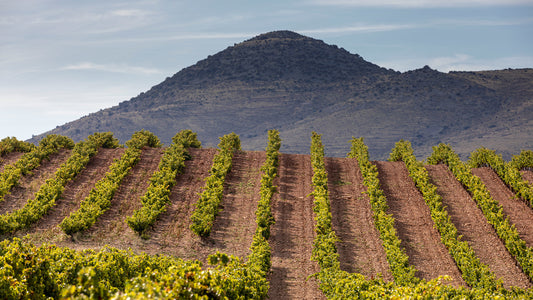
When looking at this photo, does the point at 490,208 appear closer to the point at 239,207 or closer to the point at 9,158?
the point at 239,207

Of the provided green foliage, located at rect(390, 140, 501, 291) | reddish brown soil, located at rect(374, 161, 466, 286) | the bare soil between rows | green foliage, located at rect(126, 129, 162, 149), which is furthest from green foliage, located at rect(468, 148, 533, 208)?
green foliage, located at rect(126, 129, 162, 149)

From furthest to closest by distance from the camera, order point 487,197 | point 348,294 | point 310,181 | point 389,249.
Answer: point 310,181
point 487,197
point 389,249
point 348,294

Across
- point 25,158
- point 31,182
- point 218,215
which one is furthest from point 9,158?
point 218,215

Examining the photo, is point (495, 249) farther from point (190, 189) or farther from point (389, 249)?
point (190, 189)

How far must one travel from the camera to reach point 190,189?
33.2 metres

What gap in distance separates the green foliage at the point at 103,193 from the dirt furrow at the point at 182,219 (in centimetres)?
338

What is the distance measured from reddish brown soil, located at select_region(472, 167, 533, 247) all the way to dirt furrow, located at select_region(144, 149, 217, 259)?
59.5ft

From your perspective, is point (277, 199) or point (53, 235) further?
point (277, 199)

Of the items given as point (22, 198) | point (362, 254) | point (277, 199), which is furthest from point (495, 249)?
point (22, 198)

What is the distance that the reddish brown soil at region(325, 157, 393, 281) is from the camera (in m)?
24.4

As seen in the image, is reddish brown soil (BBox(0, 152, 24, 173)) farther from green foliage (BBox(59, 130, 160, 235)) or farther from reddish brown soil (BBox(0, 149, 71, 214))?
green foliage (BBox(59, 130, 160, 235))

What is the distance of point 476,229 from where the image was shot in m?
28.6

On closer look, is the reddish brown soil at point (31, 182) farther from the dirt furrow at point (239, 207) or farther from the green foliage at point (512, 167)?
the green foliage at point (512, 167)

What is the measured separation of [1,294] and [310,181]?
24.7 metres
